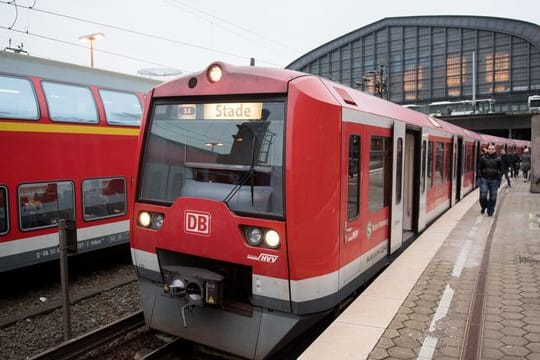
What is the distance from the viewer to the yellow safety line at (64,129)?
6.90 m

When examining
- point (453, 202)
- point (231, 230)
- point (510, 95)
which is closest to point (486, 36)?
point (510, 95)

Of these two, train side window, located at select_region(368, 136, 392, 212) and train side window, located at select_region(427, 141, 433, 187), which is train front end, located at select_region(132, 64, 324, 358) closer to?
train side window, located at select_region(368, 136, 392, 212)

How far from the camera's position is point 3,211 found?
22.3 ft

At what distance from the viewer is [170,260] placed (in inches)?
183

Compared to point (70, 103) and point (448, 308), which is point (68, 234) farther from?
point (448, 308)

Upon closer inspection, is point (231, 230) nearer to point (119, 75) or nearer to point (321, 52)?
point (119, 75)

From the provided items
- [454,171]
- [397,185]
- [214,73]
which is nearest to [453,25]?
[454,171]

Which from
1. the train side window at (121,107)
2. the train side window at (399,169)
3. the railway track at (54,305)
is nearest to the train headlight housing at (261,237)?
the train side window at (399,169)

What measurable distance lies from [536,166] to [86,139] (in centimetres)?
1567

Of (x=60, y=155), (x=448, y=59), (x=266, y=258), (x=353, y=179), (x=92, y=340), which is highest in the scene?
(x=448, y=59)

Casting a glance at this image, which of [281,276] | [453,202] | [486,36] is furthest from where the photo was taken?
[486,36]

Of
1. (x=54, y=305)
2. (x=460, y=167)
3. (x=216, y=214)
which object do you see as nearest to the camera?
(x=216, y=214)

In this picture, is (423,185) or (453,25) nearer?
(423,185)

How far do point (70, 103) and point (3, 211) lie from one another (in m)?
2.20
